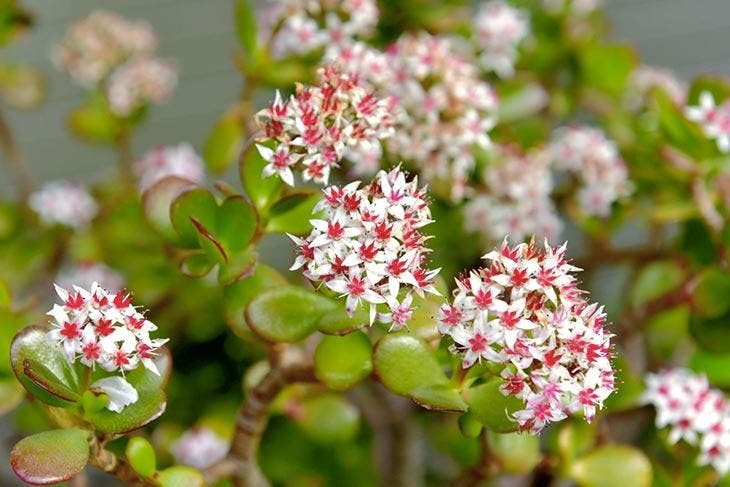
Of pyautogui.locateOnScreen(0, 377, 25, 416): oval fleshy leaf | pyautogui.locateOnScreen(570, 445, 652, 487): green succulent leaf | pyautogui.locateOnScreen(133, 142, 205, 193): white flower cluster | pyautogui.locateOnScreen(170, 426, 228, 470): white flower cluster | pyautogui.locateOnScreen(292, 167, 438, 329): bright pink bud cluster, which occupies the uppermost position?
pyautogui.locateOnScreen(292, 167, 438, 329): bright pink bud cluster

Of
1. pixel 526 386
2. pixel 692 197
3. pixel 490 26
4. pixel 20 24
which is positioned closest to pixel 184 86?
pixel 20 24

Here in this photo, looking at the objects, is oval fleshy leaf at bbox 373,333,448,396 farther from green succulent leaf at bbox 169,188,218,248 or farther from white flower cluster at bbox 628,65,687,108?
white flower cluster at bbox 628,65,687,108

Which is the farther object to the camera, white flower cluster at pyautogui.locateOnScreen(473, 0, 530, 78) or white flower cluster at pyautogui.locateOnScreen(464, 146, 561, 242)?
white flower cluster at pyautogui.locateOnScreen(473, 0, 530, 78)

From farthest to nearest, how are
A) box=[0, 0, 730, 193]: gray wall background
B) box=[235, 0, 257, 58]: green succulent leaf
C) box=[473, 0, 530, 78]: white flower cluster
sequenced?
1. box=[0, 0, 730, 193]: gray wall background
2. box=[473, 0, 530, 78]: white flower cluster
3. box=[235, 0, 257, 58]: green succulent leaf

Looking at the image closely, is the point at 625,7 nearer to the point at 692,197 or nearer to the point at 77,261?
the point at 692,197

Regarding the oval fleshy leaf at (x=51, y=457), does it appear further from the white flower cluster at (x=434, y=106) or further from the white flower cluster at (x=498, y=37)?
the white flower cluster at (x=498, y=37)

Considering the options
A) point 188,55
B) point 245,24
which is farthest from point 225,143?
point 188,55

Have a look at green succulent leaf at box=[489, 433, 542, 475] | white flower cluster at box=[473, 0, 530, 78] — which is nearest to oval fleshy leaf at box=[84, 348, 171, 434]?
green succulent leaf at box=[489, 433, 542, 475]
